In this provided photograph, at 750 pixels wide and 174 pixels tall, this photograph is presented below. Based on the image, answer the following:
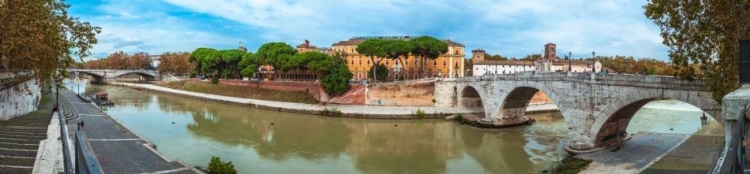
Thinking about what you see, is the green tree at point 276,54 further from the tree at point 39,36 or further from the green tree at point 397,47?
the tree at point 39,36

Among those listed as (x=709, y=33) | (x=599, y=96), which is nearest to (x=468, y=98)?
(x=599, y=96)

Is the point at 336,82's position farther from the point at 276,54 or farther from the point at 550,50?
the point at 550,50

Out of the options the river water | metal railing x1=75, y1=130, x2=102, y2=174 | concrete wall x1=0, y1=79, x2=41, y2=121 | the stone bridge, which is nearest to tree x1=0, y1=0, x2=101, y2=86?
concrete wall x1=0, y1=79, x2=41, y2=121

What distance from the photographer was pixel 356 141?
26594mm

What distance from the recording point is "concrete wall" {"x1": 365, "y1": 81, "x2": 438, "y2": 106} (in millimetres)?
40875

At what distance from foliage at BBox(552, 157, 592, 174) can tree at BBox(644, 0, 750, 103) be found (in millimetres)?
4587

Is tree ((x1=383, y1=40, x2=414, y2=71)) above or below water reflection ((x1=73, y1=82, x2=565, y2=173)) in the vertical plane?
above

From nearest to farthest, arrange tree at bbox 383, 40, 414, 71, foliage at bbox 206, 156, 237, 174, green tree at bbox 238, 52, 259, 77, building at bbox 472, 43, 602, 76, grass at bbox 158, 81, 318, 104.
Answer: foliage at bbox 206, 156, 237, 174 → grass at bbox 158, 81, 318, 104 → tree at bbox 383, 40, 414, 71 → green tree at bbox 238, 52, 259, 77 → building at bbox 472, 43, 602, 76

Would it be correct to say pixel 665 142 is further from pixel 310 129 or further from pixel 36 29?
pixel 36 29

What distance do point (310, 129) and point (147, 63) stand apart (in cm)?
9439

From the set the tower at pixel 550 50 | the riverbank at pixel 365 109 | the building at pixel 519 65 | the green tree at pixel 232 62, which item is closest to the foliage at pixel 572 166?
the riverbank at pixel 365 109

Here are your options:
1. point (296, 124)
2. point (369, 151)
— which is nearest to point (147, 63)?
point (296, 124)

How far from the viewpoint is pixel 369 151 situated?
23672mm

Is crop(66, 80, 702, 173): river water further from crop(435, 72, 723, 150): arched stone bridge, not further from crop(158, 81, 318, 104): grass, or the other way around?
crop(158, 81, 318, 104): grass
